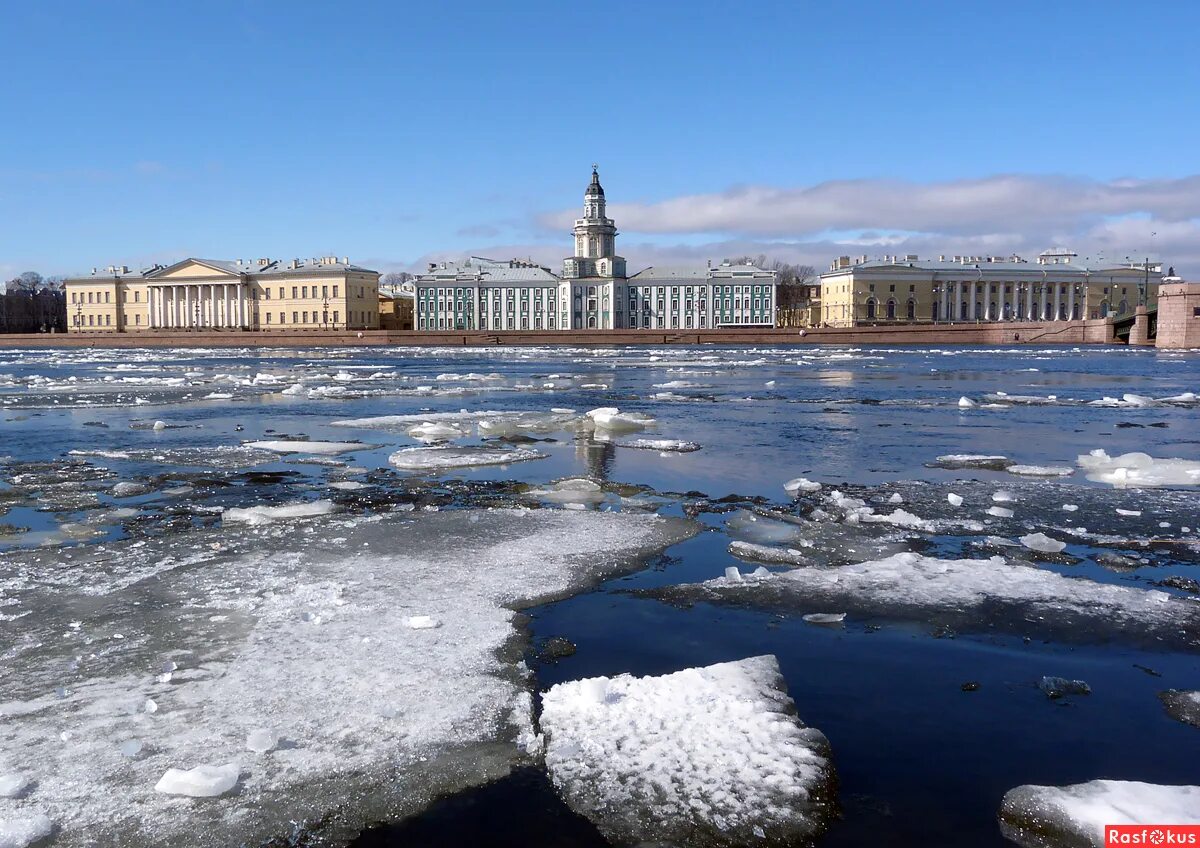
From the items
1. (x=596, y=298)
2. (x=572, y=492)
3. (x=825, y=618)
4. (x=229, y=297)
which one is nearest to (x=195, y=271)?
(x=229, y=297)

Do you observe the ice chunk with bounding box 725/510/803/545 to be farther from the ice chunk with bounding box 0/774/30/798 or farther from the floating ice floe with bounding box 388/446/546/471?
the ice chunk with bounding box 0/774/30/798

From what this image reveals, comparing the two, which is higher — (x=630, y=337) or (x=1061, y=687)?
(x=630, y=337)

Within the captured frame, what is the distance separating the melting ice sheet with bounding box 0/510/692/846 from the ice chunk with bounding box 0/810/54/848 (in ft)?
0.07

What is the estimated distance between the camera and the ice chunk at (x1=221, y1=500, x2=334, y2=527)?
6102mm

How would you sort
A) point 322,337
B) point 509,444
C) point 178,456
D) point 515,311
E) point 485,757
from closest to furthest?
point 485,757, point 178,456, point 509,444, point 322,337, point 515,311

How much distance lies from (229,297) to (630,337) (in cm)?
4226

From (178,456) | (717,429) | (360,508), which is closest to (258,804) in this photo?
(360,508)

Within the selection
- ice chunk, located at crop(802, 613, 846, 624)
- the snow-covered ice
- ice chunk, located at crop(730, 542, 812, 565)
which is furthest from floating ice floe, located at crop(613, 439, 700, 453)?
ice chunk, located at crop(802, 613, 846, 624)

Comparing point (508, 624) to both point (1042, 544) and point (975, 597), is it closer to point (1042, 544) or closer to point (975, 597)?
point (975, 597)

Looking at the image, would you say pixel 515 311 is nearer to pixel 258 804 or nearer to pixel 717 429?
pixel 717 429

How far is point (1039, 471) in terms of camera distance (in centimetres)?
801

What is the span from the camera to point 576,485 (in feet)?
24.3

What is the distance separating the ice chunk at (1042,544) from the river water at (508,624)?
3.8 inches

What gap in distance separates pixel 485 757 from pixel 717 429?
351 inches
